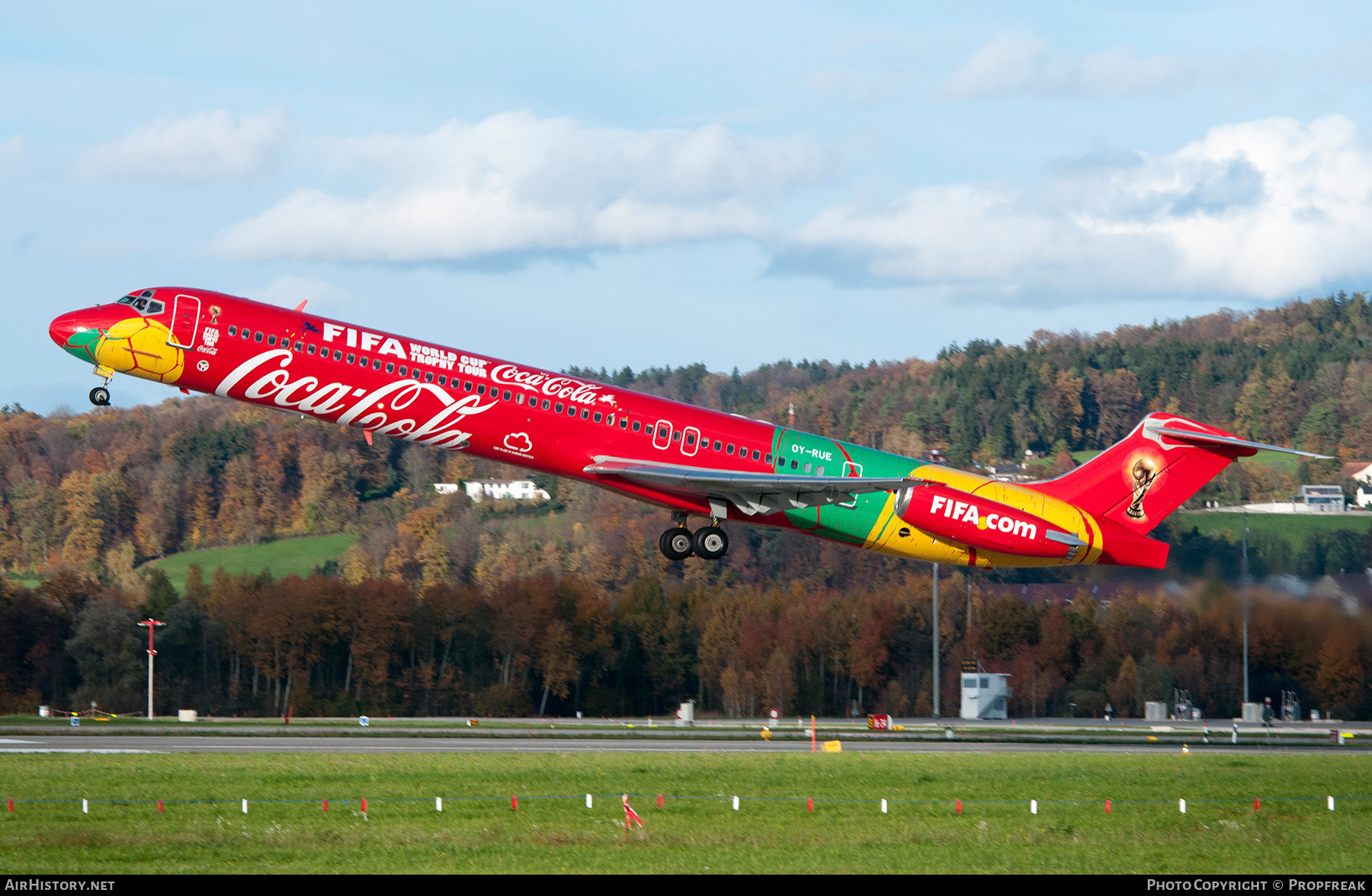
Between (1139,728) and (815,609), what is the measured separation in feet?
180

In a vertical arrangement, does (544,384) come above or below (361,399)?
above

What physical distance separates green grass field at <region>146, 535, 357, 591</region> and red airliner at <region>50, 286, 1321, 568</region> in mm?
137501

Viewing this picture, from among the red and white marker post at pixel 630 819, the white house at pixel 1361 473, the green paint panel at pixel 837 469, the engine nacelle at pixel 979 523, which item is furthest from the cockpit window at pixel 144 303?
the white house at pixel 1361 473

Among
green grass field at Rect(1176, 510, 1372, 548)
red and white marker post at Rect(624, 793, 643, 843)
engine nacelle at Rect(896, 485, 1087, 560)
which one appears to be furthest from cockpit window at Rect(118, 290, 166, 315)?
green grass field at Rect(1176, 510, 1372, 548)

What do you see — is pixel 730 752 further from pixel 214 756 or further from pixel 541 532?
pixel 541 532

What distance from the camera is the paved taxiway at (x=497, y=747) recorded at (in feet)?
180

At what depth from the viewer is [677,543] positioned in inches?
1848

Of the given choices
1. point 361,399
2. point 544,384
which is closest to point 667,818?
point 544,384

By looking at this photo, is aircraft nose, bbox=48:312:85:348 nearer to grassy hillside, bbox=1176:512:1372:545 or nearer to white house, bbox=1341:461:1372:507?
grassy hillside, bbox=1176:512:1372:545

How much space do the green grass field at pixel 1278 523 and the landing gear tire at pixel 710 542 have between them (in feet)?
103

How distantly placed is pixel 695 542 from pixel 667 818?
11670mm

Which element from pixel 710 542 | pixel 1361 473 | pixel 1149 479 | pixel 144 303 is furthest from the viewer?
pixel 1361 473

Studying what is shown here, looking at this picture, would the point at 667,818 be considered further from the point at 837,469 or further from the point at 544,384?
the point at 837,469

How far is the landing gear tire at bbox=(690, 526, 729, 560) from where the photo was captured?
4603 centimetres
